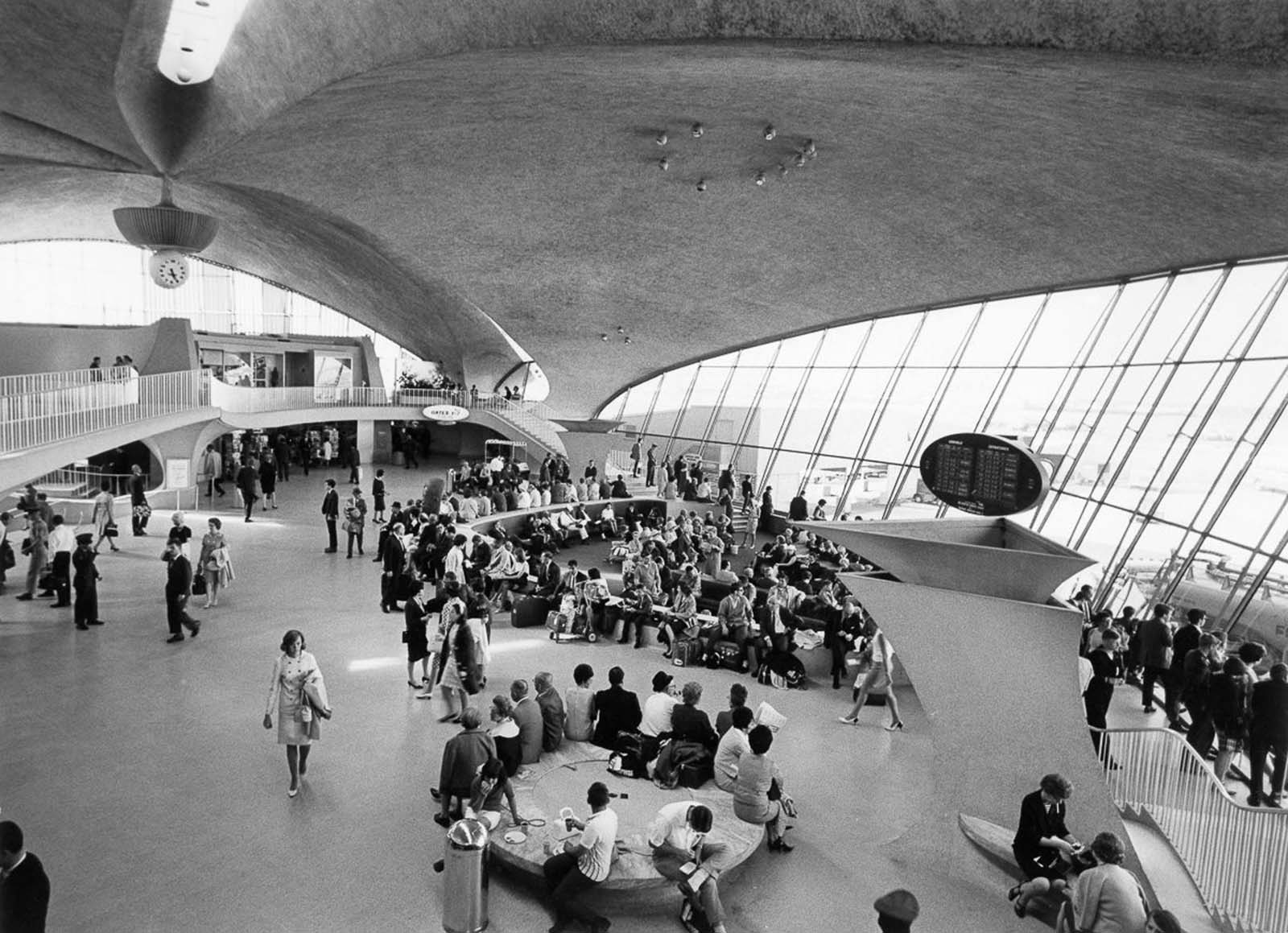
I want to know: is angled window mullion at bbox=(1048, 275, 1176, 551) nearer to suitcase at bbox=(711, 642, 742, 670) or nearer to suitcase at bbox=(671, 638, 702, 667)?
suitcase at bbox=(711, 642, 742, 670)

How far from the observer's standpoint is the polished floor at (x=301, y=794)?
21.2 ft

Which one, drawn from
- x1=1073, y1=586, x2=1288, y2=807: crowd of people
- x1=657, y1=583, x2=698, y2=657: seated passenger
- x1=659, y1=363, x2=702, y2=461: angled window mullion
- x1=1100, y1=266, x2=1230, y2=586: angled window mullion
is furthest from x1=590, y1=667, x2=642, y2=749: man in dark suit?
x1=659, y1=363, x2=702, y2=461: angled window mullion

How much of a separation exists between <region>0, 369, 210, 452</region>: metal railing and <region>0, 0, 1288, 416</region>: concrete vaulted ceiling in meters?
4.76

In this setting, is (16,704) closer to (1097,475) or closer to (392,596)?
(392,596)

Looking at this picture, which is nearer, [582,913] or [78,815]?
[582,913]

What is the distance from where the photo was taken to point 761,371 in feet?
98.7

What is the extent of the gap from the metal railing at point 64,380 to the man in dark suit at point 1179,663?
1938 cm

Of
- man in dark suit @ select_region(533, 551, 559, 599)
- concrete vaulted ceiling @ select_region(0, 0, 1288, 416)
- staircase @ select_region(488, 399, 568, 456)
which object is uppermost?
concrete vaulted ceiling @ select_region(0, 0, 1288, 416)

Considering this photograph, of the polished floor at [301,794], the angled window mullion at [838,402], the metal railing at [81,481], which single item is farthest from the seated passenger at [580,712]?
the metal railing at [81,481]

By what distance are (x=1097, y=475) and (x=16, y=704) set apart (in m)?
17.6

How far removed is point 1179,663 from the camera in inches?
408

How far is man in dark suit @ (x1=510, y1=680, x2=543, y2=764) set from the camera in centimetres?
839

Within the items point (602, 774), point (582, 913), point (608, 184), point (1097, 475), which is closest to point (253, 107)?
point (608, 184)

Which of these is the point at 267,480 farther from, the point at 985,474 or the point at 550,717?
the point at 985,474
